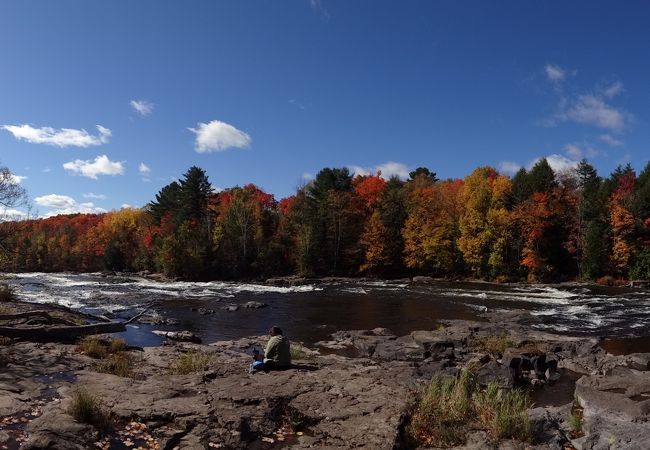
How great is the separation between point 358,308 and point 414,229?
109 feet

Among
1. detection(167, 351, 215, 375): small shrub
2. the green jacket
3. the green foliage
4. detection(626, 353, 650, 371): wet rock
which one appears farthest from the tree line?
the green jacket

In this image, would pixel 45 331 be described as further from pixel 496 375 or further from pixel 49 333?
pixel 496 375

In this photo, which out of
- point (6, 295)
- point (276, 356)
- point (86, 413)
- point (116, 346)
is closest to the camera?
point (86, 413)

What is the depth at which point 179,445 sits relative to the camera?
7.77 metres

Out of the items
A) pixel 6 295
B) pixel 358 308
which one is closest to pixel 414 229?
pixel 358 308

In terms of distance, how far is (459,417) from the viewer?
8734 mm

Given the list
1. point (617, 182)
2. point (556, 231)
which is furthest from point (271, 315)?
point (617, 182)

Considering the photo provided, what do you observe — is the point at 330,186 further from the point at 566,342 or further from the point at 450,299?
the point at 566,342

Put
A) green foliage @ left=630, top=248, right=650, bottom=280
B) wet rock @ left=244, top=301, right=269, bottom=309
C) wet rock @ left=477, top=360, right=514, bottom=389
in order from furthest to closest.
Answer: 1. green foliage @ left=630, top=248, right=650, bottom=280
2. wet rock @ left=244, top=301, right=269, bottom=309
3. wet rock @ left=477, top=360, right=514, bottom=389

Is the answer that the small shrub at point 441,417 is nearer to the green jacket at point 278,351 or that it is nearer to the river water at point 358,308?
the green jacket at point 278,351

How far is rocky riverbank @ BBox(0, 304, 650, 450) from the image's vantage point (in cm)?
796

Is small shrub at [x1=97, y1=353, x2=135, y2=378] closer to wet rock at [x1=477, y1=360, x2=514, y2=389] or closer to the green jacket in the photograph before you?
the green jacket

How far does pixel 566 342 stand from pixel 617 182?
50.3 m

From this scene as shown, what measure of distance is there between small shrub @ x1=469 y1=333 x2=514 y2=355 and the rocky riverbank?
940 millimetres
